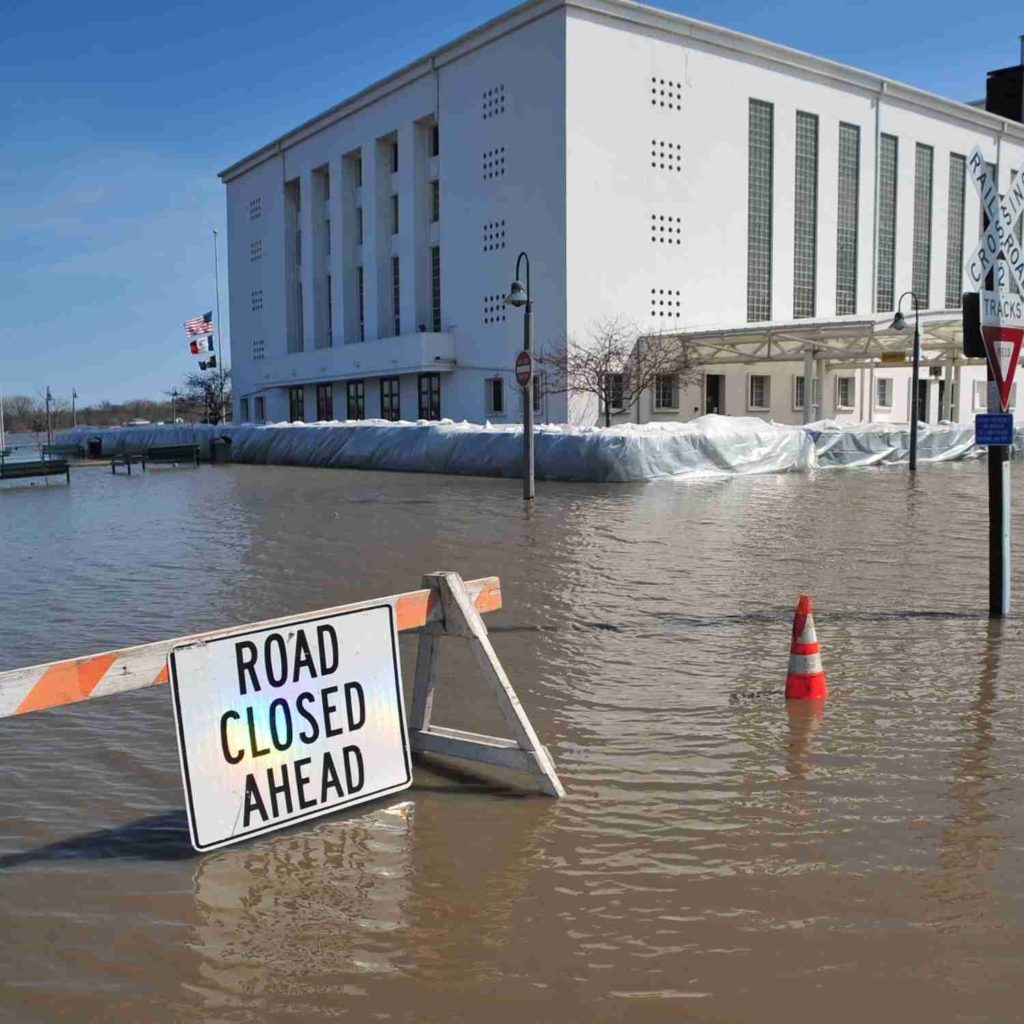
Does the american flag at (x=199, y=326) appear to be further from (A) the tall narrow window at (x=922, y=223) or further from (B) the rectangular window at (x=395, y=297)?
(A) the tall narrow window at (x=922, y=223)

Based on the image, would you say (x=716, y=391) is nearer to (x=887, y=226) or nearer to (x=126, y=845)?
(x=887, y=226)

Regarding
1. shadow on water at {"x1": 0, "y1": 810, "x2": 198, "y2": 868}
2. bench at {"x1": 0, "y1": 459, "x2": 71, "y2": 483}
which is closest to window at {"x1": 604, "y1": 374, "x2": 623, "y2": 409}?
bench at {"x1": 0, "y1": 459, "x2": 71, "y2": 483}

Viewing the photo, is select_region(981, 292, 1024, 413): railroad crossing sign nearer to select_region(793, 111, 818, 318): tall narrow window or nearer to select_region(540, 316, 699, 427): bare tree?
select_region(540, 316, 699, 427): bare tree

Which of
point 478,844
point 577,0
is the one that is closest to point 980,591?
point 478,844

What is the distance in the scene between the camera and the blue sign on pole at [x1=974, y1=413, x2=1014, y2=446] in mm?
8539

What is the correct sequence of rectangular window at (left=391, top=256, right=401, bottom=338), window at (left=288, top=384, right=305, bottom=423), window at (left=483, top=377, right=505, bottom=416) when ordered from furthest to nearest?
window at (left=288, top=384, right=305, bottom=423), rectangular window at (left=391, top=256, right=401, bottom=338), window at (left=483, top=377, right=505, bottom=416)

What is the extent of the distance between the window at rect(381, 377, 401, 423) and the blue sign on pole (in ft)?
155

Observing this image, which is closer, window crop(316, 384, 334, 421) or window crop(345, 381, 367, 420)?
window crop(345, 381, 367, 420)

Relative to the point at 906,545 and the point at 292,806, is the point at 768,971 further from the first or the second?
the point at 906,545

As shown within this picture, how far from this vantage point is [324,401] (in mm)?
63031

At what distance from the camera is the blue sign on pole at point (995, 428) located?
8539 mm

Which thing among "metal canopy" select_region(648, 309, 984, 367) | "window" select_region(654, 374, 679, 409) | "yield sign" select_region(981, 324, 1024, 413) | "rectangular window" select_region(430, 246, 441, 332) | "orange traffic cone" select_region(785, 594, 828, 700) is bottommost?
"orange traffic cone" select_region(785, 594, 828, 700)

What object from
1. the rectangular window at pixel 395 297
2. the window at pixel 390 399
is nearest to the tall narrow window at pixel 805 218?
the window at pixel 390 399

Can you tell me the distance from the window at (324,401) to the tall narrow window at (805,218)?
26.2 meters
